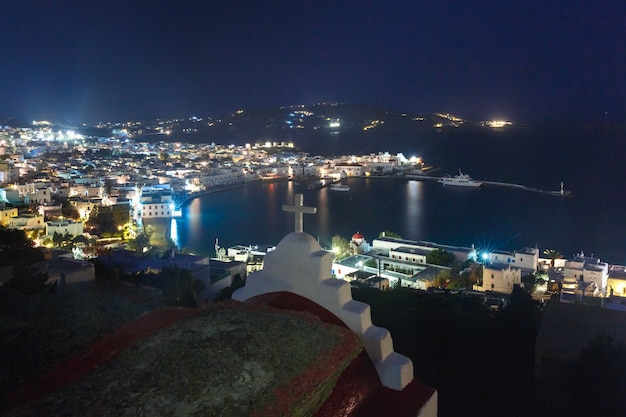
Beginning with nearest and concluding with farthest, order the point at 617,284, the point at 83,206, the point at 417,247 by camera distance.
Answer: the point at 617,284
the point at 417,247
the point at 83,206

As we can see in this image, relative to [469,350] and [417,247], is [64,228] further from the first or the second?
[469,350]

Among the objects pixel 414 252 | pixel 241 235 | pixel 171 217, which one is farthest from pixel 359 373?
pixel 171 217

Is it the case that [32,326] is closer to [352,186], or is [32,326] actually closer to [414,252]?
[414,252]

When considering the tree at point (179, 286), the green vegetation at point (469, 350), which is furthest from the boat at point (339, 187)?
the green vegetation at point (469, 350)

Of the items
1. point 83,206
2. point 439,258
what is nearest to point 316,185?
point 83,206

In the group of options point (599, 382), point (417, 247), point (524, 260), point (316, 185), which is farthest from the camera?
point (316, 185)

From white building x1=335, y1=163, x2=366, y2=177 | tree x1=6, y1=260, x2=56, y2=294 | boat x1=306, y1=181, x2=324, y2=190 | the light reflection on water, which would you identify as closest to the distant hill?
white building x1=335, y1=163, x2=366, y2=177

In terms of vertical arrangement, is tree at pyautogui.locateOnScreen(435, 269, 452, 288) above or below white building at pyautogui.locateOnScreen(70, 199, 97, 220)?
below

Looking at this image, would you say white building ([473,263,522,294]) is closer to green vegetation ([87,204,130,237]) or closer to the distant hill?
green vegetation ([87,204,130,237])

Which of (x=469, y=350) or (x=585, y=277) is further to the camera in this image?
(x=585, y=277)
